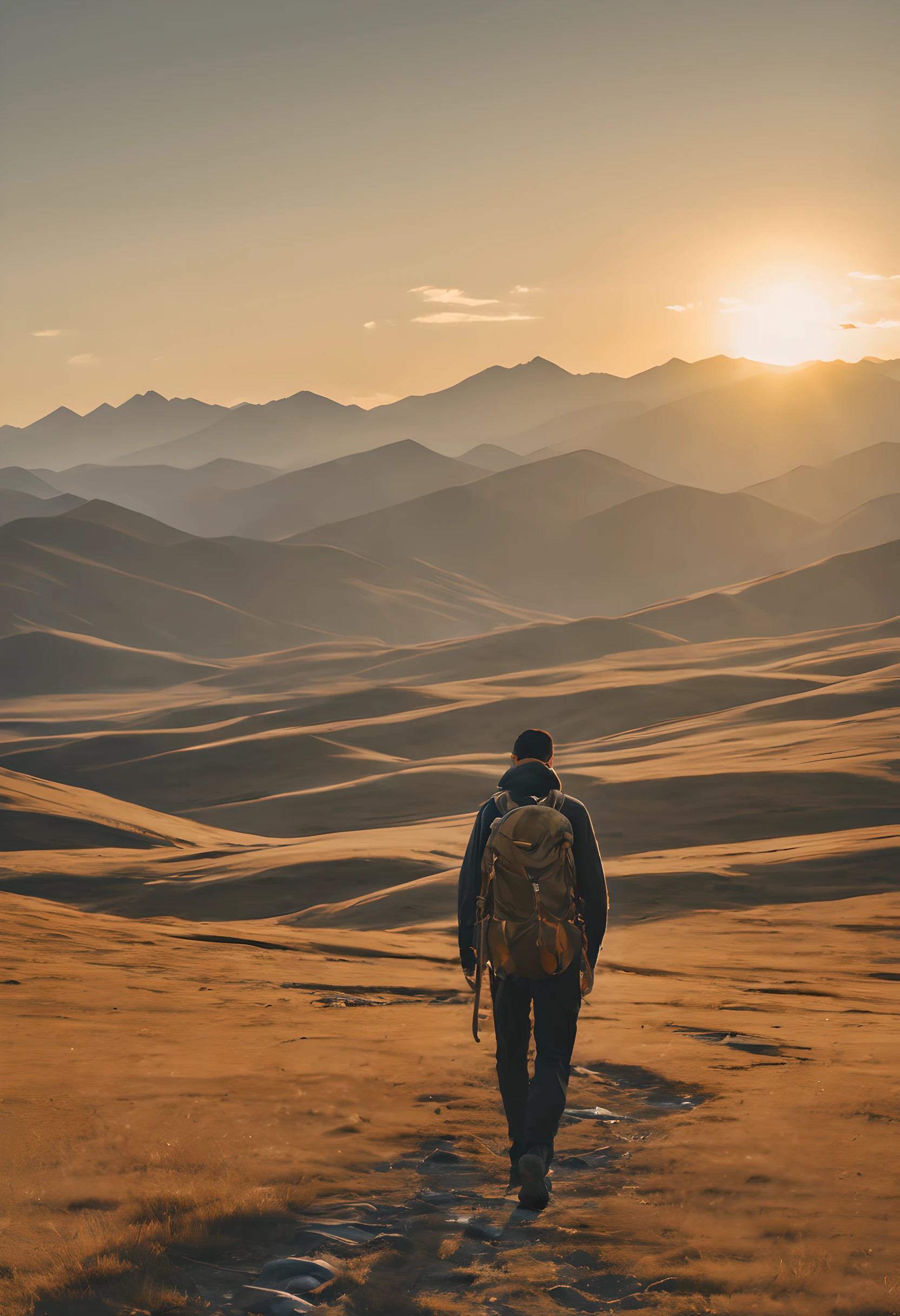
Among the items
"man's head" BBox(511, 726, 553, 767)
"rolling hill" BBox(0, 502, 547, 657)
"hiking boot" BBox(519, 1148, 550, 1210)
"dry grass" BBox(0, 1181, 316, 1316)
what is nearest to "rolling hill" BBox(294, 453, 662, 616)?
"rolling hill" BBox(0, 502, 547, 657)

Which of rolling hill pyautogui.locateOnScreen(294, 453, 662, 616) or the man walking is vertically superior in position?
rolling hill pyautogui.locateOnScreen(294, 453, 662, 616)

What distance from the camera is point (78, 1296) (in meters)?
3.68

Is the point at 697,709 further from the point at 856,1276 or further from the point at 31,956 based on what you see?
the point at 856,1276

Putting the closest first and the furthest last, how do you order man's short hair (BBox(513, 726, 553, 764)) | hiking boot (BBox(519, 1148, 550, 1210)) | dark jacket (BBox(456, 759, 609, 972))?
hiking boot (BBox(519, 1148, 550, 1210))
dark jacket (BBox(456, 759, 609, 972))
man's short hair (BBox(513, 726, 553, 764))

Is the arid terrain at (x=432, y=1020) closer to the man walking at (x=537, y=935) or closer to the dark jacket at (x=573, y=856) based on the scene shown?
the man walking at (x=537, y=935)

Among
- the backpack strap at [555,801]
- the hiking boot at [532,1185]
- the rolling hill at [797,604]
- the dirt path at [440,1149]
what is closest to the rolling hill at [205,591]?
the rolling hill at [797,604]

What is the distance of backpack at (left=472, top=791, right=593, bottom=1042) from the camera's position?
487cm

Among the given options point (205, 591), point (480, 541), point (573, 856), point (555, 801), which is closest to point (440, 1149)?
point (573, 856)

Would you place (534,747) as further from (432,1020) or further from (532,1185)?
(432,1020)

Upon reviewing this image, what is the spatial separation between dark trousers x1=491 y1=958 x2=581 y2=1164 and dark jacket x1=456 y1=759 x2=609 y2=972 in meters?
0.20

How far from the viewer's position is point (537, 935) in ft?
15.9

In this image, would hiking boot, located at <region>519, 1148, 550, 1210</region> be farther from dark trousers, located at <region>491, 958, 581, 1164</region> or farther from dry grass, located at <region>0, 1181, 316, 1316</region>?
dry grass, located at <region>0, 1181, 316, 1316</region>

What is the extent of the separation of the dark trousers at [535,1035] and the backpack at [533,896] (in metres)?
0.10

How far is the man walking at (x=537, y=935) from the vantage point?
191 inches
